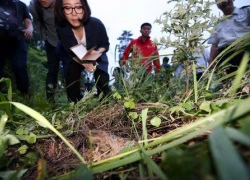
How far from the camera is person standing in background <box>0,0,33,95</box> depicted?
3006mm

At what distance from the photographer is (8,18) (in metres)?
3.05

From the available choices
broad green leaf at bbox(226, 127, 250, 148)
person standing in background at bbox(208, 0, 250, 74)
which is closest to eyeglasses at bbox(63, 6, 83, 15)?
person standing in background at bbox(208, 0, 250, 74)

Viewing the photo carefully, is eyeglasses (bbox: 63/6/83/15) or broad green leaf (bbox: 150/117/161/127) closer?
broad green leaf (bbox: 150/117/161/127)

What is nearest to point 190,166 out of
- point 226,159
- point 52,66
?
point 226,159

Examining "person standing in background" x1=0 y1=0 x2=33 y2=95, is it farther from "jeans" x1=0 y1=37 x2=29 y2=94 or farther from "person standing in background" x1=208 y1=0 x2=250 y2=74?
"person standing in background" x1=208 y1=0 x2=250 y2=74

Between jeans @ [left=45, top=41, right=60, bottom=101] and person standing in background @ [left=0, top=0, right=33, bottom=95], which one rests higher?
person standing in background @ [left=0, top=0, right=33, bottom=95]

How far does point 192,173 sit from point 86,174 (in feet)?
0.78

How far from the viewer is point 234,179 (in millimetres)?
322

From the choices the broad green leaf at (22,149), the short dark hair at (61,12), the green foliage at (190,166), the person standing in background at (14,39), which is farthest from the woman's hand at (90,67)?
the green foliage at (190,166)

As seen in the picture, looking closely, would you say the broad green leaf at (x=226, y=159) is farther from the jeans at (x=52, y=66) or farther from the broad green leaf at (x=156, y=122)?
the jeans at (x=52, y=66)

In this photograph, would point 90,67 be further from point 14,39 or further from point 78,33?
point 14,39

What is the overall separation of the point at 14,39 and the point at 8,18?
0.24 meters

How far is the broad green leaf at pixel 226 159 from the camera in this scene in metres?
0.32

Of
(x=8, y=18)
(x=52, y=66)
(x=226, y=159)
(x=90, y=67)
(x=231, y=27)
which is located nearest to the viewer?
(x=226, y=159)
